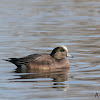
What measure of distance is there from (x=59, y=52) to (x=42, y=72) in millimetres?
1061

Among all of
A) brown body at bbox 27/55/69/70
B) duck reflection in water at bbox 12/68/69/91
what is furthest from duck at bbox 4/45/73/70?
duck reflection in water at bbox 12/68/69/91

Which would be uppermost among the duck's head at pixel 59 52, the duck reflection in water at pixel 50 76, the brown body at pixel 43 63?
the duck's head at pixel 59 52

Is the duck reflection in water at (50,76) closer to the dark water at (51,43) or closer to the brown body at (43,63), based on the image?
the dark water at (51,43)

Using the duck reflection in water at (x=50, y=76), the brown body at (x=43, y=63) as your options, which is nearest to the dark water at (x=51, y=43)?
the duck reflection in water at (x=50, y=76)

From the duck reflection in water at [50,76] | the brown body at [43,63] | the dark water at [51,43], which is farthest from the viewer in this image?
the brown body at [43,63]

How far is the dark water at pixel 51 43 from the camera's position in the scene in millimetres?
9938

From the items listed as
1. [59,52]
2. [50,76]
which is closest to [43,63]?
[59,52]

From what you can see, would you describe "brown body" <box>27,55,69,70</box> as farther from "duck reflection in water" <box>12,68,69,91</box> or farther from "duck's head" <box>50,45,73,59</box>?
"duck's head" <box>50,45,73,59</box>

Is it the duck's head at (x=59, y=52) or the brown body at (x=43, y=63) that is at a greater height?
the duck's head at (x=59, y=52)

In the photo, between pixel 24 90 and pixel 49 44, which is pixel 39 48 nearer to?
pixel 49 44

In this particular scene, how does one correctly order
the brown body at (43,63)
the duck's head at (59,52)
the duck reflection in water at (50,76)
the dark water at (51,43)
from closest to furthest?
the dark water at (51,43), the duck reflection in water at (50,76), the brown body at (43,63), the duck's head at (59,52)

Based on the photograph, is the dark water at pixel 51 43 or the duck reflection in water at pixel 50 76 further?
the duck reflection in water at pixel 50 76

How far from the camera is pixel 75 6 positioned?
94.2 feet

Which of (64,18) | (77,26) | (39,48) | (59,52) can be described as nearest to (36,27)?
(77,26)
